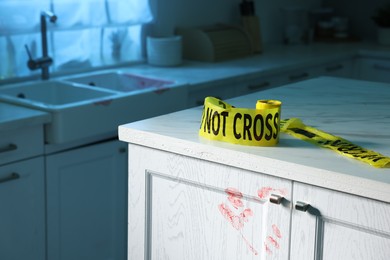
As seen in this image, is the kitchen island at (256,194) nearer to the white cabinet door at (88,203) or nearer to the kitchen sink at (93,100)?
the kitchen sink at (93,100)

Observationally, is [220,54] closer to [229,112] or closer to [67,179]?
[67,179]

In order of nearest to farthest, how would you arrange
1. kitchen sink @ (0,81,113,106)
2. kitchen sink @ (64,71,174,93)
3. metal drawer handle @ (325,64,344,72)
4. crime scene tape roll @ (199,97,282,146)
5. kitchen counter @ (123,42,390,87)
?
crime scene tape roll @ (199,97,282,146), kitchen sink @ (0,81,113,106), kitchen sink @ (64,71,174,93), kitchen counter @ (123,42,390,87), metal drawer handle @ (325,64,344,72)

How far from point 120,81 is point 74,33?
0.32 metres

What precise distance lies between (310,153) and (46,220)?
1.40 metres

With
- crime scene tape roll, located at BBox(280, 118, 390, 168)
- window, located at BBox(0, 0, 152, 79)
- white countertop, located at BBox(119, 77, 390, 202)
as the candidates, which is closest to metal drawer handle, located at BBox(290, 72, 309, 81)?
window, located at BBox(0, 0, 152, 79)

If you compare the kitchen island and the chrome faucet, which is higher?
the chrome faucet

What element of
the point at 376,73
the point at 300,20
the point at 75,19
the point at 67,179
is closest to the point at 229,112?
the point at 67,179

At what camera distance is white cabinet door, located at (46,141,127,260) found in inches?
113

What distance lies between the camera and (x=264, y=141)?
1.82 m

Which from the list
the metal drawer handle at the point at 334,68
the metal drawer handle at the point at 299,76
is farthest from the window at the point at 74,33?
the metal drawer handle at the point at 334,68

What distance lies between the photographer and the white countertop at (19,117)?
2594mm

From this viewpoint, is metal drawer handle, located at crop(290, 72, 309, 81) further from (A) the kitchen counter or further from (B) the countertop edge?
(B) the countertop edge

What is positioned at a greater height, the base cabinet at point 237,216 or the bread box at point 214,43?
the bread box at point 214,43

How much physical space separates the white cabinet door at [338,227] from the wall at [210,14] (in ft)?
8.09
